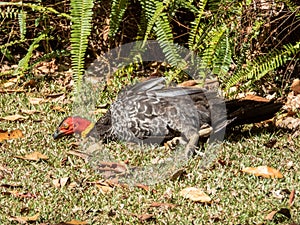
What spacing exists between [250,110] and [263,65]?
745 millimetres

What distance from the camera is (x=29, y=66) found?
7508mm

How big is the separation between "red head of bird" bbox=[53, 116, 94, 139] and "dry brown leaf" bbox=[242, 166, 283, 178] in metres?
1.54

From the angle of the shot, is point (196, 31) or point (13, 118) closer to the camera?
point (13, 118)

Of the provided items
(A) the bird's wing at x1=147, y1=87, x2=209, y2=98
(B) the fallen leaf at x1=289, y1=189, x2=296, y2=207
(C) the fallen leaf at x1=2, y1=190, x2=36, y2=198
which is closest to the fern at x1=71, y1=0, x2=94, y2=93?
(A) the bird's wing at x1=147, y1=87, x2=209, y2=98

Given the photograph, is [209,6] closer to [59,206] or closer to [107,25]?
[107,25]

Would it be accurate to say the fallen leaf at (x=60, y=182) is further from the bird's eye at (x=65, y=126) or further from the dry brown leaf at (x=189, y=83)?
the dry brown leaf at (x=189, y=83)

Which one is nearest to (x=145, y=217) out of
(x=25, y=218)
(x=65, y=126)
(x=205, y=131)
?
(x=25, y=218)

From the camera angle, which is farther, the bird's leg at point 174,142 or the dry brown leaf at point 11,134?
the dry brown leaf at point 11,134

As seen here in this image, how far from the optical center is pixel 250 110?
595 cm

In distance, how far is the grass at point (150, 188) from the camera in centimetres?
469

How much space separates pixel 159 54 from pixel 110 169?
7.76ft

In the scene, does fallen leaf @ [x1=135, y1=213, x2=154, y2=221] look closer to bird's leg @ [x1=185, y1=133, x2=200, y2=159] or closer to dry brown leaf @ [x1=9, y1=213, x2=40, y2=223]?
dry brown leaf @ [x1=9, y1=213, x2=40, y2=223]

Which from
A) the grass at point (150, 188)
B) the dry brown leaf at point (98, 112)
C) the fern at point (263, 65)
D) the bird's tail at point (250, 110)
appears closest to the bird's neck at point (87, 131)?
the grass at point (150, 188)

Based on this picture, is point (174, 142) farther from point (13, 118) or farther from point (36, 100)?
point (36, 100)
